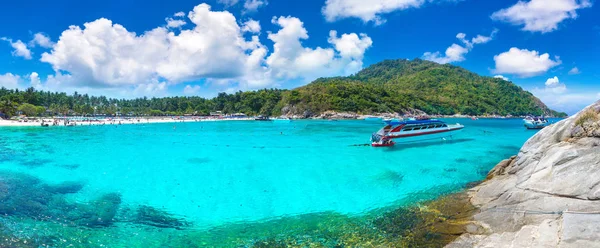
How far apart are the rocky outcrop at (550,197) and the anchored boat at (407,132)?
22.3 meters

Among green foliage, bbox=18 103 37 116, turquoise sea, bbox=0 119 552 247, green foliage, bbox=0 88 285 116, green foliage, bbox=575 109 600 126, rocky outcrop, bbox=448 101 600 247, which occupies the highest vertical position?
green foliage, bbox=0 88 285 116

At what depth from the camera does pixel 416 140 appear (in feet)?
135

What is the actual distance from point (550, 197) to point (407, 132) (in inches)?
1153

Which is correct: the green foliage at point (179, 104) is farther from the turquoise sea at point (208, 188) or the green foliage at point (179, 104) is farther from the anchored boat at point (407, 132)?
the turquoise sea at point (208, 188)

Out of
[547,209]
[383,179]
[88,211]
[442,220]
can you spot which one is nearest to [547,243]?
[547,209]

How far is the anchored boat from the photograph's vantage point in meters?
38.2

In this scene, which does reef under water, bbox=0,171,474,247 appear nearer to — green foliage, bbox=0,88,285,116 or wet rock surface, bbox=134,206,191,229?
wet rock surface, bbox=134,206,191,229

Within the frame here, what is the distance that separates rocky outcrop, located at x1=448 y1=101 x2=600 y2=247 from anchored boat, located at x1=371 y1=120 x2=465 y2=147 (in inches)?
877

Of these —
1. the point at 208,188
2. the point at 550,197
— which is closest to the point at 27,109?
the point at 208,188

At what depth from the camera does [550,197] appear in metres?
11.0

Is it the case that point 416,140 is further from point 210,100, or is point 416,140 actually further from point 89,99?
point 89,99

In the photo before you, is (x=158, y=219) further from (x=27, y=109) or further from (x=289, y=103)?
(x=289, y=103)

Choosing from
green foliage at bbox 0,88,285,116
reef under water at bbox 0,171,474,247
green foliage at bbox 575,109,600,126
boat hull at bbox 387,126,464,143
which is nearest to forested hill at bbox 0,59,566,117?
green foliage at bbox 0,88,285,116

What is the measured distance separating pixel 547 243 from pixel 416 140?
34.1 meters
